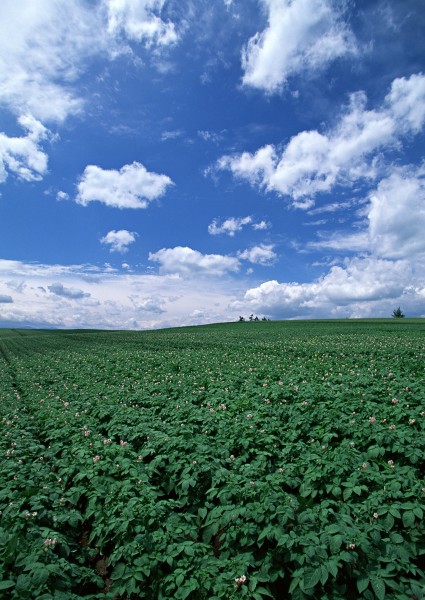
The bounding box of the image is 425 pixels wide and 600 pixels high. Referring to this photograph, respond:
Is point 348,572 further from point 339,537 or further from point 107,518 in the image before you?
point 107,518

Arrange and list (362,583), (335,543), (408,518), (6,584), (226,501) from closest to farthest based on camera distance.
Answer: (6,584), (362,583), (335,543), (408,518), (226,501)

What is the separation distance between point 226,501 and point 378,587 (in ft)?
6.12

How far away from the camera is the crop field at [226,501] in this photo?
11.7 feet

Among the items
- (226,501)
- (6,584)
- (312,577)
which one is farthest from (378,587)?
(6,584)

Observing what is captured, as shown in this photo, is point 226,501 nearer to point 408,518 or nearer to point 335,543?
point 335,543

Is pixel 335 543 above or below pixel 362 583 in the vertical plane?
above

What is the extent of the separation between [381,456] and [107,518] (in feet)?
13.5

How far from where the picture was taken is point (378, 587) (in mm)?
3291

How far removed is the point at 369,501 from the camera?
14.1ft

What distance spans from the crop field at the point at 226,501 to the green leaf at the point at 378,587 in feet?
0.03

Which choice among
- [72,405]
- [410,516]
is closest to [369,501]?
[410,516]

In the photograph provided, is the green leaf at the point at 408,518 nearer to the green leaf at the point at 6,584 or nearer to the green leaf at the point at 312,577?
the green leaf at the point at 312,577

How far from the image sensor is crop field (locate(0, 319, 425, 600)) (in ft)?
11.7

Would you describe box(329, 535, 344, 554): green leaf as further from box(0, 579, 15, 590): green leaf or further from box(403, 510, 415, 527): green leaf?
box(0, 579, 15, 590): green leaf
